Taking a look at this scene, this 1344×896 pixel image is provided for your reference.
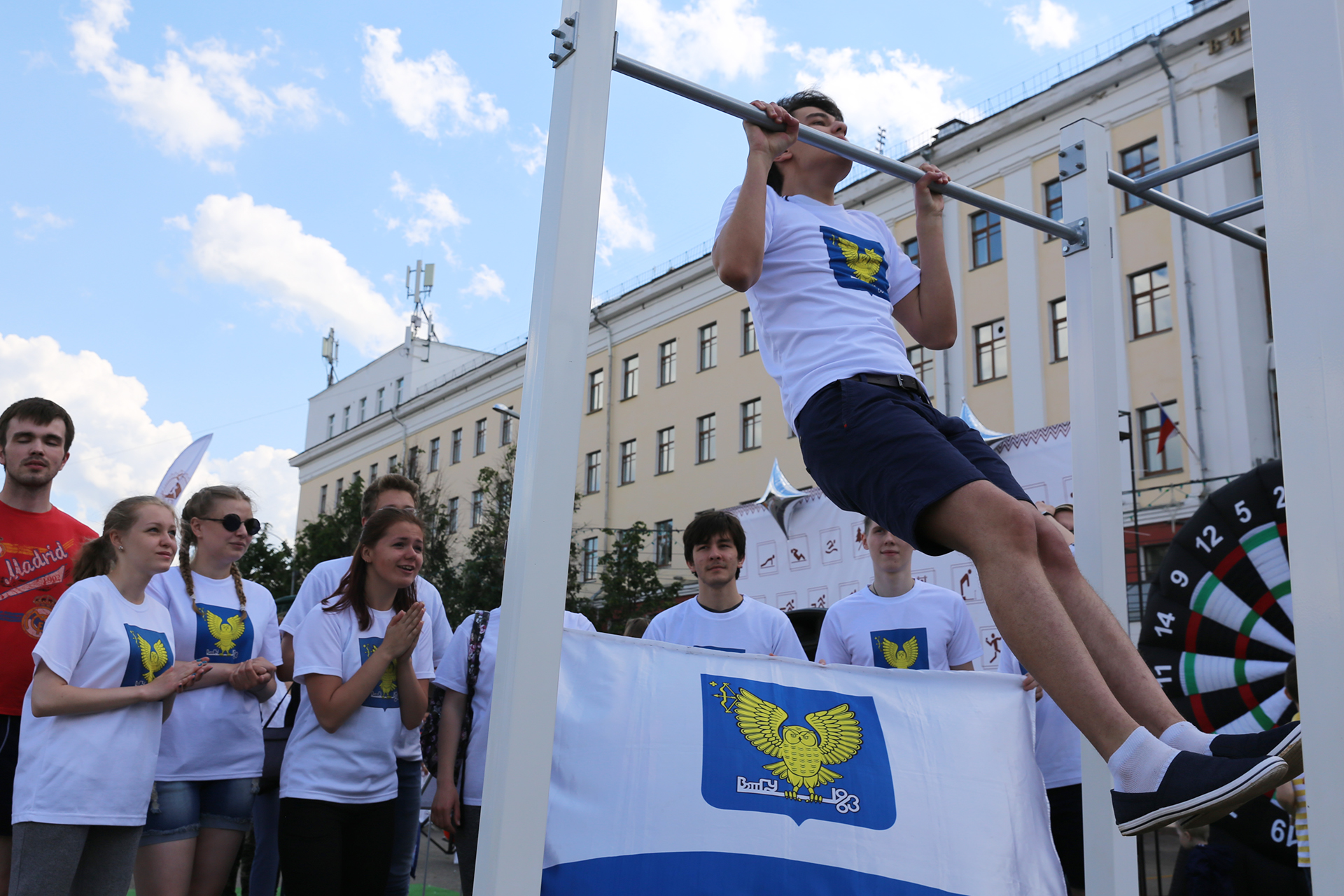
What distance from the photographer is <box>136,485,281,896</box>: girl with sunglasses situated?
3.61 m

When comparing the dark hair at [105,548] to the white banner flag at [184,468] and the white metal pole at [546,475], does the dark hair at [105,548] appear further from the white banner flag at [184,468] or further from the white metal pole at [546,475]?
the white banner flag at [184,468]

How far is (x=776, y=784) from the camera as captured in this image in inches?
120

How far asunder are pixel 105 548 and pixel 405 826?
4.68 ft

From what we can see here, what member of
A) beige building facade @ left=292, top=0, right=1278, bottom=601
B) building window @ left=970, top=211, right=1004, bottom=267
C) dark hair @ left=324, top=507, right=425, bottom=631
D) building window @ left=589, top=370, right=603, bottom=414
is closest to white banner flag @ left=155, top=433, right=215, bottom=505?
dark hair @ left=324, top=507, right=425, bottom=631

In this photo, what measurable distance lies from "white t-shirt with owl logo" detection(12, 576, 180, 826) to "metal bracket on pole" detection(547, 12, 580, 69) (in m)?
2.31

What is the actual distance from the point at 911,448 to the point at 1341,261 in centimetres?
92

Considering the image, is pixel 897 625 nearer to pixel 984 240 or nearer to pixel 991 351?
pixel 991 351

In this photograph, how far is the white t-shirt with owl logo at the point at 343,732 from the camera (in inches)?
142

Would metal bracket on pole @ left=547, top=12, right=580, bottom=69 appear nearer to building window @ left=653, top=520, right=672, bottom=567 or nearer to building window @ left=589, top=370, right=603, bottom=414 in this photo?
building window @ left=653, top=520, right=672, bottom=567

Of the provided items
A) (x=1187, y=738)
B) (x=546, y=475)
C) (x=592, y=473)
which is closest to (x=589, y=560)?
(x=592, y=473)

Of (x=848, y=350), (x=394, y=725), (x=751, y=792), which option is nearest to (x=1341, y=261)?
(x=848, y=350)

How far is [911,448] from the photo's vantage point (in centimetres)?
230

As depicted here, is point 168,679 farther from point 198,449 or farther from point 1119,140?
point 1119,140

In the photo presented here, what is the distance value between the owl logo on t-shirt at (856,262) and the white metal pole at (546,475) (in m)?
0.68
